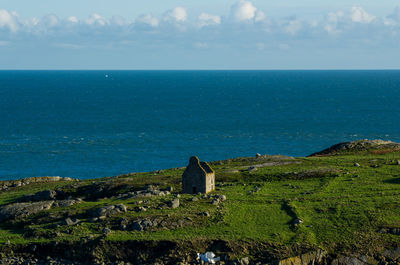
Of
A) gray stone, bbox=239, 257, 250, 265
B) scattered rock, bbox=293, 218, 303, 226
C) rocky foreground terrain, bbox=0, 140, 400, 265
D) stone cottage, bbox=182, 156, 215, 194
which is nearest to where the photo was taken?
gray stone, bbox=239, 257, 250, 265

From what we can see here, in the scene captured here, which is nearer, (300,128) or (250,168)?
(250,168)

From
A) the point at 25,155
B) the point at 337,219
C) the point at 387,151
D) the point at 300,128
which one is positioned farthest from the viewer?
the point at 300,128

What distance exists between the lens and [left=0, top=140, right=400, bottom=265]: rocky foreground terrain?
169 feet

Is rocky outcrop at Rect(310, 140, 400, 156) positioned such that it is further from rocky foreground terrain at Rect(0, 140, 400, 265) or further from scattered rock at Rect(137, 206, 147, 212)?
scattered rock at Rect(137, 206, 147, 212)

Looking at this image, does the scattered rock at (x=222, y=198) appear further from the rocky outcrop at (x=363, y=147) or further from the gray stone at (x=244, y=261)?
the rocky outcrop at (x=363, y=147)

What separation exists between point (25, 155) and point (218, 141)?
53.5 m

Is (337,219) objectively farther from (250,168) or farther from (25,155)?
(25,155)

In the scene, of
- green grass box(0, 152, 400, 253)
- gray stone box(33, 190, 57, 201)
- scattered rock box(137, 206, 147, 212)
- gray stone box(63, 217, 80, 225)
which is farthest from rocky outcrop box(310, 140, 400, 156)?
gray stone box(63, 217, 80, 225)

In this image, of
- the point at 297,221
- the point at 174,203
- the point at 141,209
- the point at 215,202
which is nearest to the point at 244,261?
the point at 297,221

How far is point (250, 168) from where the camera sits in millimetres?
84750

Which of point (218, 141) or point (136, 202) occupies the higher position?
point (136, 202)

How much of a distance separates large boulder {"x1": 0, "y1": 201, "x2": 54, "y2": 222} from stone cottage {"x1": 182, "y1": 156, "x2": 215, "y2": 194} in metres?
16.7

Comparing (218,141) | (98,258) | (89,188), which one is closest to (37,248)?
(98,258)

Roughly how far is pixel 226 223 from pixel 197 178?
38.3 feet
